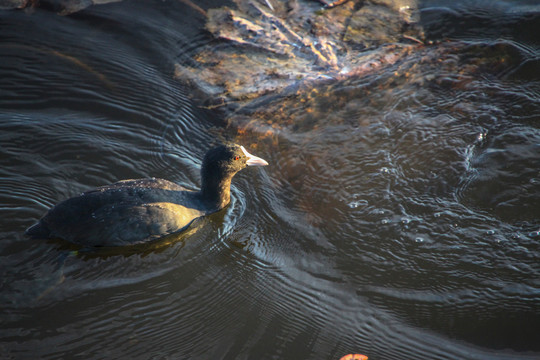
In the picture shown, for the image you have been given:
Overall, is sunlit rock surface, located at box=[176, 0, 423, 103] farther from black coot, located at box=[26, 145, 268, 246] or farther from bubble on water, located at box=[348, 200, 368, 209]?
bubble on water, located at box=[348, 200, 368, 209]

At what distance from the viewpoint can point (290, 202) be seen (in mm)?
5340

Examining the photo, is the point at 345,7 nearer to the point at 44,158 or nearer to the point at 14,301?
the point at 44,158

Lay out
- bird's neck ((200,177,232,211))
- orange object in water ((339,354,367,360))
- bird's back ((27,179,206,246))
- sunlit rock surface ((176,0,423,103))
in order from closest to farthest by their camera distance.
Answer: orange object in water ((339,354,367,360)) → bird's back ((27,179,206,246)) → bird's neck ((200,177,232,211)) → sunlit rock surface ((176,0,423,103))

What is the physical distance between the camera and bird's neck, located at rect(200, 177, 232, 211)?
5312mm

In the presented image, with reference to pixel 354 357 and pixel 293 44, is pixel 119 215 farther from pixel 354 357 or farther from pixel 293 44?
pixel 293 44

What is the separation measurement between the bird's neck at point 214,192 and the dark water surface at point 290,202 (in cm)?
17

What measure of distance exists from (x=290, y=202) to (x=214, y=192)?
32.5 inches

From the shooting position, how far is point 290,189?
550 cm

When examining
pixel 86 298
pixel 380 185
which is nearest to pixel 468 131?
pixel 380 185

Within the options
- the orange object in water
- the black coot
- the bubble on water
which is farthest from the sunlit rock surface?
the orange object in water

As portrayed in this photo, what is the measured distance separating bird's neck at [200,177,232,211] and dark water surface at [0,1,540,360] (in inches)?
6.8

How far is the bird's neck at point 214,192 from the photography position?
17.4ft

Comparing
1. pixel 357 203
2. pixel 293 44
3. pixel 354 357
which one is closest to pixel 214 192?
pixel 357 203

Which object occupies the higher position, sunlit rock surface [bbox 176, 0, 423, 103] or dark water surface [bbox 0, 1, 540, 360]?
sunlit rock surface [bbox 176, 0, 423, 103]
